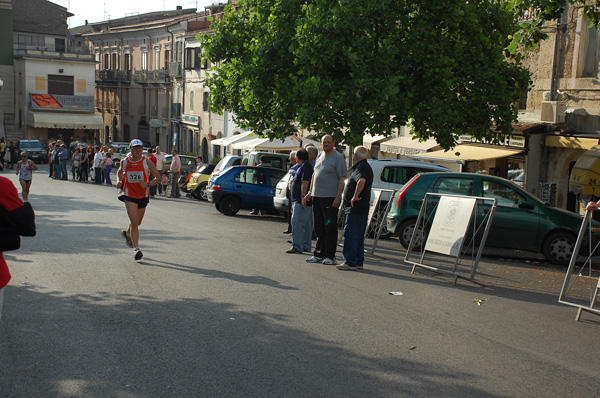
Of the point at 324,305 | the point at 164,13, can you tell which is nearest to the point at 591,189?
the point at 324,305

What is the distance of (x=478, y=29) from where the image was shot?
64.2 ft

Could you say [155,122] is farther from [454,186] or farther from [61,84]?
[454,186]

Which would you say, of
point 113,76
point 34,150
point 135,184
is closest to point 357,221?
point 135,184

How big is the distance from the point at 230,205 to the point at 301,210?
9.52 m

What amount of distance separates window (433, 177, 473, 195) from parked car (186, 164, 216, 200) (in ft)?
52.0

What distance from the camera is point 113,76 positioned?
230 ft

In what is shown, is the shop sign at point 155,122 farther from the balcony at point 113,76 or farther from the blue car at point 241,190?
the blue car at point 241,190

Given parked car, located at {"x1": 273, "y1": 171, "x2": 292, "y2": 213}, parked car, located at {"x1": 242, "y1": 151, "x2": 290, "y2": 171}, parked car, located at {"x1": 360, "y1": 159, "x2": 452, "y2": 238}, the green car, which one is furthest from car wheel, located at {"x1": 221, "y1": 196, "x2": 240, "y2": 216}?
the green car

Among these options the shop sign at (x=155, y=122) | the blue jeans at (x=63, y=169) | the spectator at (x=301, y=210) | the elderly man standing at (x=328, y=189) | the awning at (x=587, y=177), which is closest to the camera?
the elderly man standing at (x=328, y=189)

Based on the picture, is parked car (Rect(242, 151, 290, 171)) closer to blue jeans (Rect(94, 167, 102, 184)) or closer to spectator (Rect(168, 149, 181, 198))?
spectator (Rect(168, 149, 181, 198))

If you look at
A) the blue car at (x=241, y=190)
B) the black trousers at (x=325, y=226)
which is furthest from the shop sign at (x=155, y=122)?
the black trousers at (x=325, y=226)

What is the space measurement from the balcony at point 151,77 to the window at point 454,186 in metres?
50.0

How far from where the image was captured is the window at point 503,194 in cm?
1406

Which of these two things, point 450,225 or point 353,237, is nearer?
point 450,225
